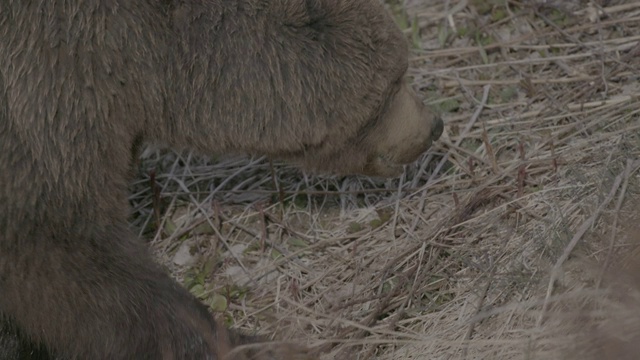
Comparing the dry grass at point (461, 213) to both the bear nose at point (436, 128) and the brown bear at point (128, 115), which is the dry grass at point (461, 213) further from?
the brown bear at point (128, 115)

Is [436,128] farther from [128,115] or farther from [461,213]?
[128,115]

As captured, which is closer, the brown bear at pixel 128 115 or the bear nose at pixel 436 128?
the brown bear at pixel 128 115

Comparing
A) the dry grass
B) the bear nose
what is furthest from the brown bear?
the dry grass

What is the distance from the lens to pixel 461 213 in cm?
513

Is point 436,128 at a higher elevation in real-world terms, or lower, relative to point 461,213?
higher

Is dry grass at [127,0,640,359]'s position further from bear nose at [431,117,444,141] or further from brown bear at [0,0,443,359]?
brown bear at [0,0,443,359]

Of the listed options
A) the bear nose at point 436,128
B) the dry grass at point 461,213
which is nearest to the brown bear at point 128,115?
the bear nose at point 436,128

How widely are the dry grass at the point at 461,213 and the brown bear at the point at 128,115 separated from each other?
0.66m

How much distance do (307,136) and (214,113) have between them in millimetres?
407

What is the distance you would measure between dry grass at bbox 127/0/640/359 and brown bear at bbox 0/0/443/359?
2.17 feet

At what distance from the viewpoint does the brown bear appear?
4.02 meters

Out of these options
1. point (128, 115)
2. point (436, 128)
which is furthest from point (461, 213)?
point (128, 115)

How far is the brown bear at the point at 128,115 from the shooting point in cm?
402

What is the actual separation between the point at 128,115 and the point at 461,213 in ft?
5.71
